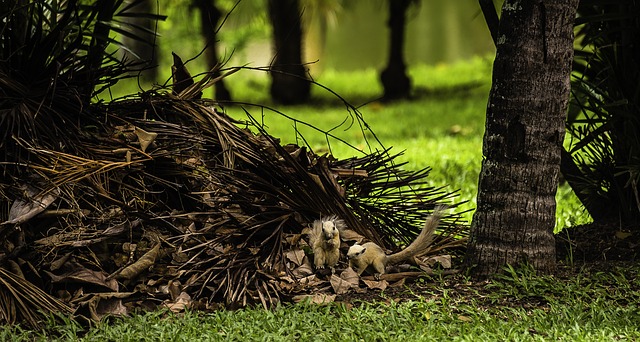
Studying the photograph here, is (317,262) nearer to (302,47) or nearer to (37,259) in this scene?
(37,259)

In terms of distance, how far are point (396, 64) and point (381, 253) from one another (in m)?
12.5

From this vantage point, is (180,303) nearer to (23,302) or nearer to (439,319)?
(23,302)

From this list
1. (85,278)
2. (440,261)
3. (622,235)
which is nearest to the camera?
(85,278)

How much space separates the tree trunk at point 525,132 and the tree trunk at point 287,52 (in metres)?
11.7

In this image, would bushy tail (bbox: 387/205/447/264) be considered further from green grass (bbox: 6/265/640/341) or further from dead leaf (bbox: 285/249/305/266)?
dead leaf (bbox: 285/249/305/266)

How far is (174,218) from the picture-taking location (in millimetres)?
4891

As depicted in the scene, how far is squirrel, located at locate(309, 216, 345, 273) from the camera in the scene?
15.4ft

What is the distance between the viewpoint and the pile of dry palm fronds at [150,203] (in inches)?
178

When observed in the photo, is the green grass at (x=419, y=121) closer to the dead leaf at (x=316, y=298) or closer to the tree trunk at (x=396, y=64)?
the tree trunk at (x=396, y=64)

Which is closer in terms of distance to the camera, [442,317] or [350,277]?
[442,317]

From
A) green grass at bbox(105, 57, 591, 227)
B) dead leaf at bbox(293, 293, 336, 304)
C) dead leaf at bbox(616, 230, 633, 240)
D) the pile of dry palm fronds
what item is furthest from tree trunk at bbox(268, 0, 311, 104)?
dead leaf at bbox(293, 293, 336, 304)

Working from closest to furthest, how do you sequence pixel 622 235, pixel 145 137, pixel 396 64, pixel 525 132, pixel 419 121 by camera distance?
pixel 525 132 < pixel 145 137 < pixel 622 235 < pixel 419 121 < pixel 396 64

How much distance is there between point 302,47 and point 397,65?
184cm

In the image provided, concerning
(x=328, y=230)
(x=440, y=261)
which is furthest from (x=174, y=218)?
(x=440, y=261)
